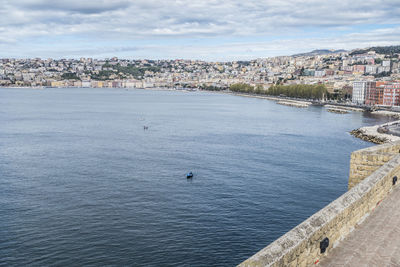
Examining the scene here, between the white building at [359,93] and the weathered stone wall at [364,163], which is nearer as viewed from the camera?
the weathered stone wall at [364,163]

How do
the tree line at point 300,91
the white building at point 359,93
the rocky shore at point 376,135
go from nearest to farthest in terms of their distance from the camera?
the rocky shore at point 376,135 < the white building at point 359,93 < the tree line at point 300,91

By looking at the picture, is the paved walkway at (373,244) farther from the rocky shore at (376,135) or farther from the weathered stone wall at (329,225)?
the rocky shore at (376,135)

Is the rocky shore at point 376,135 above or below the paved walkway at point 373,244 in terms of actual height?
below

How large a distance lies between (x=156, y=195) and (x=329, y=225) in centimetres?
1668

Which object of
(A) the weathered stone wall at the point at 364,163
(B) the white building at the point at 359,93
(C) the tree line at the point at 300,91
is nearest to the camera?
(A) the weathered stone wall at the point at 364,163

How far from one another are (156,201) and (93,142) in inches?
827

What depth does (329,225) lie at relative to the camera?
21.7 ft

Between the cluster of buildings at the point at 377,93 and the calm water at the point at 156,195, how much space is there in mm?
56975

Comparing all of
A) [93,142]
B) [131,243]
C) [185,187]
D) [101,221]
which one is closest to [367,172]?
[131,243]

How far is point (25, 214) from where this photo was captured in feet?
63.7

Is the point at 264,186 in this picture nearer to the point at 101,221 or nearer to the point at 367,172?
the point at 101,221

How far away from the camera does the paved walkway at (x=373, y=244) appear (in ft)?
20.9

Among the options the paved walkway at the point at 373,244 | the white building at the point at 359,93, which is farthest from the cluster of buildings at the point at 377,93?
the paved walkway at the point at 373,244

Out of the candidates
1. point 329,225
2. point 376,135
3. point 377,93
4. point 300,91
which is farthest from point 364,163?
point 300,91
